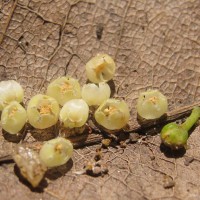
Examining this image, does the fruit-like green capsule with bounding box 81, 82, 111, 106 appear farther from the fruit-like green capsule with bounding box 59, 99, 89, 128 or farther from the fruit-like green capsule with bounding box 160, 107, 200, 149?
the fruit-like green capsule with bounding box 160, 107, 200, 149

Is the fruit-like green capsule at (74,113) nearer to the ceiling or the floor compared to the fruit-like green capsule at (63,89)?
nearer to the floor

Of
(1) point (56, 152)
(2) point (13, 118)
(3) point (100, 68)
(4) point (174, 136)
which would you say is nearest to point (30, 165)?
(1) point (56, 152)

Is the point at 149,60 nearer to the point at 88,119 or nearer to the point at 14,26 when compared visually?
the point at 88,119

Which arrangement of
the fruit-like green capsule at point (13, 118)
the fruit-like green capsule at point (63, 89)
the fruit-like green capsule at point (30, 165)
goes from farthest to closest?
the fruit-like green capsule at point (63, 89), the fruit-like green capsule at point (13, 118), the fruit-like green capsule at point (30, 165)

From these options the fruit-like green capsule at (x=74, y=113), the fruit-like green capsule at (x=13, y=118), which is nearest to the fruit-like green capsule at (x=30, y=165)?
the fruit-like green capsule at (x=13, y=118)

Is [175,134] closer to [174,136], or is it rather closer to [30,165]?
[174,136]

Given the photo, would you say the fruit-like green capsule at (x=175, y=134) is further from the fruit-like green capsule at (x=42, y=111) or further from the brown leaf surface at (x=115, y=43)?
the fruit-like green capsule at (x=42, y=111)

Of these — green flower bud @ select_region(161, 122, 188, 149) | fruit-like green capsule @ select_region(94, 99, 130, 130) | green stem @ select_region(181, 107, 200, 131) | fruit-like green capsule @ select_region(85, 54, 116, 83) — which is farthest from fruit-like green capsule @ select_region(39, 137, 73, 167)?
green stem @ select_region(181, 107, 200, 131)

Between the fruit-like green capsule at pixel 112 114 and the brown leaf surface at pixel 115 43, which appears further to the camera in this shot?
the brown leaf surface at pixel 115 43
